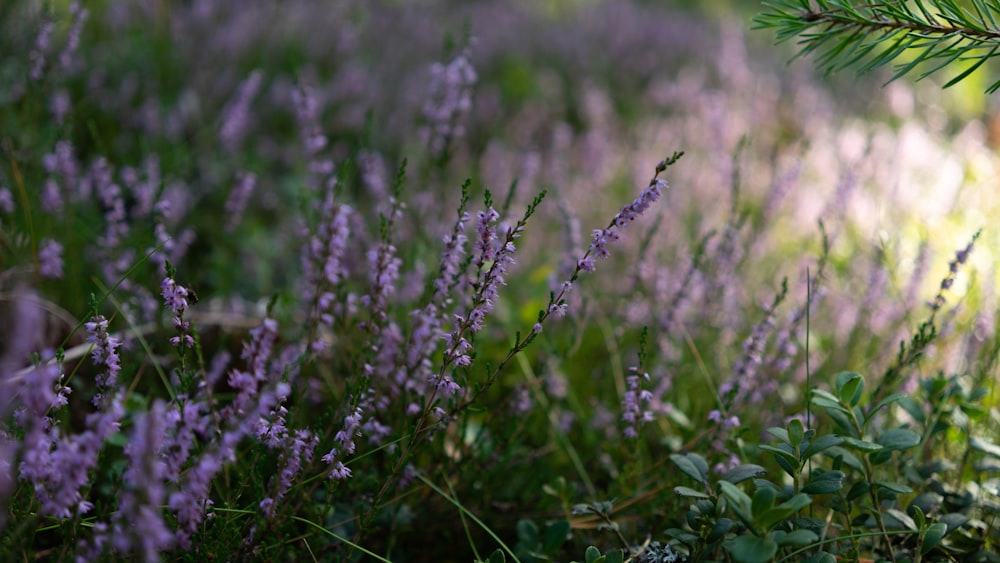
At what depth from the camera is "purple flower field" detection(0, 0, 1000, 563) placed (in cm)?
142

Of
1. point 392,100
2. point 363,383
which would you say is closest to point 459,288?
point 363,383

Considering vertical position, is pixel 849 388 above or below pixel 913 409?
above

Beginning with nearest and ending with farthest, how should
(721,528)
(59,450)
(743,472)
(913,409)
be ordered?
(59,450) < (721,528) < (743,472) < (913,409)

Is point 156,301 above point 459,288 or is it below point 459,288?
below

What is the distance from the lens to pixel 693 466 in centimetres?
155

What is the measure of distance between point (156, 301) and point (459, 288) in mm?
1035

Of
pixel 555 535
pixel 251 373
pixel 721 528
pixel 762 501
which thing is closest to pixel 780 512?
pixel 762 501

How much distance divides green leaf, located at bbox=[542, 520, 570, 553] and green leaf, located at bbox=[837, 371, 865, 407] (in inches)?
26.3

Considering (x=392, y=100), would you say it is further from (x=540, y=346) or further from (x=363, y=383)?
(x=363, y=383)

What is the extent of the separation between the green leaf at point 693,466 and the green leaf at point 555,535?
1.11 feet

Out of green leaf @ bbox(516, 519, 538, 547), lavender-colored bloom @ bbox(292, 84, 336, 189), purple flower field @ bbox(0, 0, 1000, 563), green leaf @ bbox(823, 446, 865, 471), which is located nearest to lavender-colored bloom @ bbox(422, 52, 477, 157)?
purple flower field @ bbox(0, 0, 1000, 563)

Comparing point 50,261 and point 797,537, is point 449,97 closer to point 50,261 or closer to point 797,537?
point 50,261

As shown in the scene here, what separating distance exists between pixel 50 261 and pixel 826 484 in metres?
2.24

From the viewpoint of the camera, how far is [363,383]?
4.48ft
